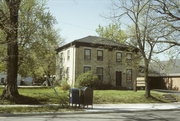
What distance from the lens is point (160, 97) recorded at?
72.4 ft

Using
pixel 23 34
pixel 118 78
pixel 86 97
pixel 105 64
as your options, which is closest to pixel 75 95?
pixel 86 97

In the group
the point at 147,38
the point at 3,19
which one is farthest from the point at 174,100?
the point at 3,19

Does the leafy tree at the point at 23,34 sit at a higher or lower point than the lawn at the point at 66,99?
higher

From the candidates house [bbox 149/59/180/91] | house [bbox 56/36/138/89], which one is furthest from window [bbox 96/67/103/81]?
house [bbox 149/59/180/91]

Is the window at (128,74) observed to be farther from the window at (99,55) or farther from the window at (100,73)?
the window at (99,55)

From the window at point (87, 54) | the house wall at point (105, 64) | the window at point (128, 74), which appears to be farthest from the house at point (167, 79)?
the window at point (87, 54)

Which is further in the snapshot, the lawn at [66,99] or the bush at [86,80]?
the bush at [86,80]

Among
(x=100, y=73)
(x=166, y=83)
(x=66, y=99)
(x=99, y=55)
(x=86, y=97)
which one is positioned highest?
(x=99, y=55)

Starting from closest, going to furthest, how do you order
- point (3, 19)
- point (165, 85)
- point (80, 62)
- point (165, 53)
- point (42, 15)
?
point (3, 19) < point (42, 15) < point (165, 53) < point (80, 62) < point (165, 85)

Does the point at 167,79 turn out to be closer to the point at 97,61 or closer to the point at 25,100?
the point at 97,61

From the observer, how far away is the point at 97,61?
33688 mm

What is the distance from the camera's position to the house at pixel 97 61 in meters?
32.2

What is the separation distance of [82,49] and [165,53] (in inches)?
586

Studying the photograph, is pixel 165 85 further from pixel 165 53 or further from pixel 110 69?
pixel 165 53
